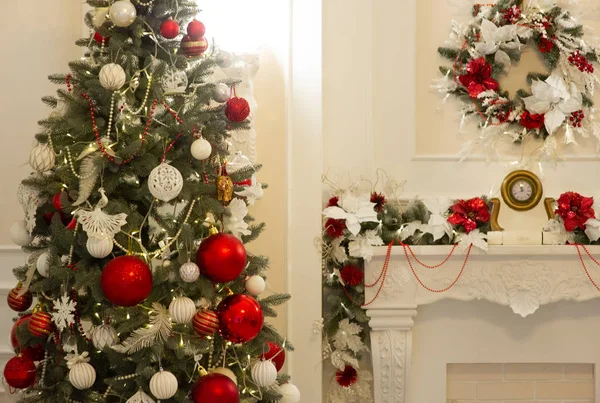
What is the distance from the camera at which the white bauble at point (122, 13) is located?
2211 millimetres

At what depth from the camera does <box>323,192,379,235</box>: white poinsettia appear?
3211 millimetres

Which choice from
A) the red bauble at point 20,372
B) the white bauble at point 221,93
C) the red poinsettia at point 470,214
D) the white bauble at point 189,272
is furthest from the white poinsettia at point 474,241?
the red bauble at point 20,372

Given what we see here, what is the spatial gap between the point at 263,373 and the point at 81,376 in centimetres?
54

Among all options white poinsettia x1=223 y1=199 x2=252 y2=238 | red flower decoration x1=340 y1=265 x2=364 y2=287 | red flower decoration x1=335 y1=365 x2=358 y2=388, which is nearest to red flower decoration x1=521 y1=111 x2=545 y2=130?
red flower decoration x1=340 y1=265 x2=364 y2=287

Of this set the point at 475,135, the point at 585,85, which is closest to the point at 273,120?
the point at 475,135

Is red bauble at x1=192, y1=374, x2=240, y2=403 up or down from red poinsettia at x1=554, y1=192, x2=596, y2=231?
down

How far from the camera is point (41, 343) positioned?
2369 mm

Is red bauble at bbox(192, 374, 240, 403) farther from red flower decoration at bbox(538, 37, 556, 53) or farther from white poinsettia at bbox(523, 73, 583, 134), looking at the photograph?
red flower decoration at bbox(538, 37, 556, 53)

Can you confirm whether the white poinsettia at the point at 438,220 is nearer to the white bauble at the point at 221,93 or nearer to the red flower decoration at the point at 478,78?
the red flower decoration at the point at 478,78

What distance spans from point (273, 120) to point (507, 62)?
1.15 metres

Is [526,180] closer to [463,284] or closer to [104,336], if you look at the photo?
[463,284]

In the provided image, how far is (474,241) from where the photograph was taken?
10.5ft

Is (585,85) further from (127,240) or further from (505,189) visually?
(127,240)

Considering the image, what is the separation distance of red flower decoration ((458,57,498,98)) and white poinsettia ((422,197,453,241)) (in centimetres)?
53
